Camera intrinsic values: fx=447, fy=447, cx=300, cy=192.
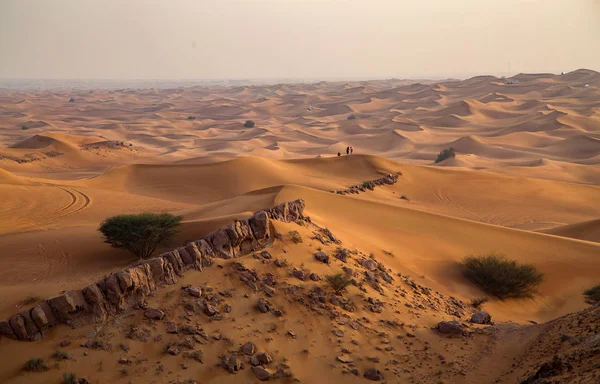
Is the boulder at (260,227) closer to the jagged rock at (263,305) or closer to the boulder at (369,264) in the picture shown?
the jagged rock at (263,305)

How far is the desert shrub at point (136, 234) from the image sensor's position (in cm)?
1116

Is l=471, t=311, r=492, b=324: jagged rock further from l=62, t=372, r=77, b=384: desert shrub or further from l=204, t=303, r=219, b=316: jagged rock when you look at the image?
l=62, t=372, r=77, b=384: desert shrub

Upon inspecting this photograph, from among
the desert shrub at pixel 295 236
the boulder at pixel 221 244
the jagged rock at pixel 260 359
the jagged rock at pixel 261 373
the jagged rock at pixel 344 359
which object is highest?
the boulder at pixel 221 244

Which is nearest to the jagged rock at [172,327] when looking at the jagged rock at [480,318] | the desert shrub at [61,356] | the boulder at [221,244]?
the desert shrub at [61,356]

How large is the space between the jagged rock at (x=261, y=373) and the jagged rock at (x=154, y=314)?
179 cm

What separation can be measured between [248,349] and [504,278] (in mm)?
7836

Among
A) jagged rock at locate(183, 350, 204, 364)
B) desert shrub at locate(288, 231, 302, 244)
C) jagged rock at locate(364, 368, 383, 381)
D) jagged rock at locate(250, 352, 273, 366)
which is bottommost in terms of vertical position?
jagged rock at locate(364, 368, 383, 381)

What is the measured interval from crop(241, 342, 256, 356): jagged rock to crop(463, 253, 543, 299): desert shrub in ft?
24.6

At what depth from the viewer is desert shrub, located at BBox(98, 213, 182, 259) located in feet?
36.6

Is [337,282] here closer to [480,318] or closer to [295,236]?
[295,236]

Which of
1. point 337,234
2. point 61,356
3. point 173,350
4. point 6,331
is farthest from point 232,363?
point 337,234

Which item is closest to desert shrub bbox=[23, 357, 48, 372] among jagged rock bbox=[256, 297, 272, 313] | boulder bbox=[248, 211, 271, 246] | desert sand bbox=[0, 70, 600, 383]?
desert sand bbox=[0, 70, 600, 383]

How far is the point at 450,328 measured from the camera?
8.47 m

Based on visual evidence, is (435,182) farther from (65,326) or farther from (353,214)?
(65,326)
